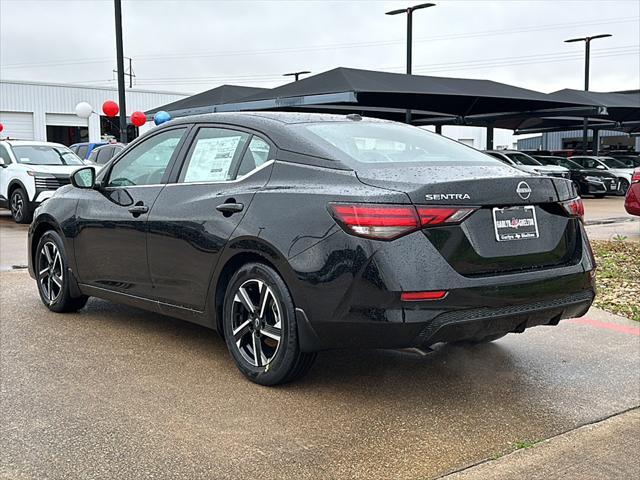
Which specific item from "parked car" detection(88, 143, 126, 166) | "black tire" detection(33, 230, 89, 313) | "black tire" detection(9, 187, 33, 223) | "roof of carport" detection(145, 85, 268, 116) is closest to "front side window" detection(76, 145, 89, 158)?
"parked car" detection(88, 143, 126, 166)

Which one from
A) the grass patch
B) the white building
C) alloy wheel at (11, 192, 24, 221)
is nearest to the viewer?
the grass patch

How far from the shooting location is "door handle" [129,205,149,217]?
490 cm

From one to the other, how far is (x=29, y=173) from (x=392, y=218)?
1222 centimetres

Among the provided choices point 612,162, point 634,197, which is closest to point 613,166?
point 612,162

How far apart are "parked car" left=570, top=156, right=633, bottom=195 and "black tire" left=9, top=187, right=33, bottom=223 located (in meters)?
18.1

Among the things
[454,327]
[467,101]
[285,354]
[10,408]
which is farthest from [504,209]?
[467,101]

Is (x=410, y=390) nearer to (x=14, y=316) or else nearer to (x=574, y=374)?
(x=574, y=374)

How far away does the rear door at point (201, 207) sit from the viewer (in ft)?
14.1

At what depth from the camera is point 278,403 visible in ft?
12.9

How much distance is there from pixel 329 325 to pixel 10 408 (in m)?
1.69

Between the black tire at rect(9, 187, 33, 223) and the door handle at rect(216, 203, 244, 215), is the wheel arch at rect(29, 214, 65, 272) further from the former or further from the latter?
the black tire at rect(9, 187, 33, 223)

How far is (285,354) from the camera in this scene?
3.98 meters

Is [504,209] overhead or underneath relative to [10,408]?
overhead

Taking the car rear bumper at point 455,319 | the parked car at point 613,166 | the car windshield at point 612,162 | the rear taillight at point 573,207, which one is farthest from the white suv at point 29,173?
the car windshield at point 612,162
